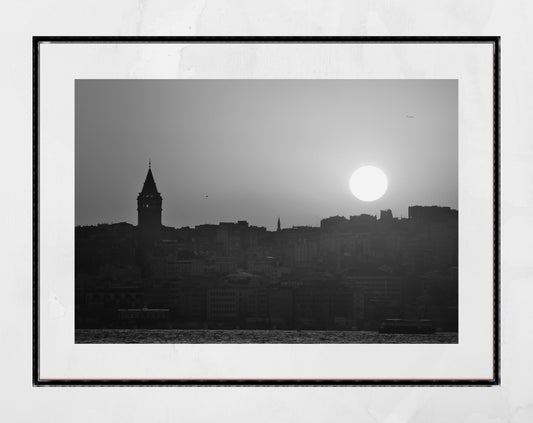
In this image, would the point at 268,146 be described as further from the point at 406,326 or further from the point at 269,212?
the point at 406,326

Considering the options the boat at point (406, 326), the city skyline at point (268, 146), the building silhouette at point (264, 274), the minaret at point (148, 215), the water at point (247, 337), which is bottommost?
the water at point (247, 337)

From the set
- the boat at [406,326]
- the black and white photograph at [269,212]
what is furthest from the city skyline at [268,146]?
the boat at [406,326]

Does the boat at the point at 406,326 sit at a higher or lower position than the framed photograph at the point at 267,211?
lower

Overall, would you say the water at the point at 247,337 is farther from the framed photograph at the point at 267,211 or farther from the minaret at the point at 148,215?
the minaret at the point at 148,215

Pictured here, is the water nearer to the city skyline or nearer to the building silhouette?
the building silhouette

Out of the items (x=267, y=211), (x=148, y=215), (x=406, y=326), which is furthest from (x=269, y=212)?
(x=406, y=326)
